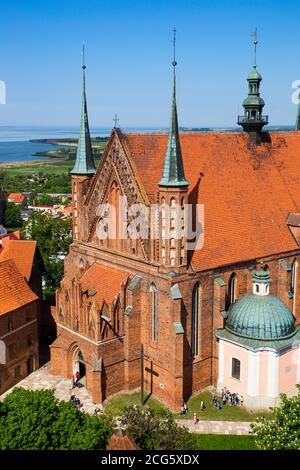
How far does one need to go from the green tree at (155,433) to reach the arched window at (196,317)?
34.6 feet

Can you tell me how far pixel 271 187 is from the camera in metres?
43.0

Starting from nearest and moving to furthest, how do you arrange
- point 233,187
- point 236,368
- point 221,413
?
point 221,413, point 236,368, point 233,187

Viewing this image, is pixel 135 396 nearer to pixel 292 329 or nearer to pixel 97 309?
pixel 97 309

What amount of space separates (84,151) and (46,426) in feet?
72.9

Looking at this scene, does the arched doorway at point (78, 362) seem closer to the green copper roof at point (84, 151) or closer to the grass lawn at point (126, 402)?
the grass lawn at point (126, 402)

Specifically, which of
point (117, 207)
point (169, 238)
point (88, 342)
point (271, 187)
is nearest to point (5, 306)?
point (88, 342)

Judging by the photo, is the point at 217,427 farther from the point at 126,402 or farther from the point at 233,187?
the point at 233,187

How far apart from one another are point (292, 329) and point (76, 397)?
15510 mm

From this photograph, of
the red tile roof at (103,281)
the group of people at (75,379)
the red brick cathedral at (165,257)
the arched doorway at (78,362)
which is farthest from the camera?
the arched doorway at (78,362)

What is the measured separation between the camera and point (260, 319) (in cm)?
3503

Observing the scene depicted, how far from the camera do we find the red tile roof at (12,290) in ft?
124

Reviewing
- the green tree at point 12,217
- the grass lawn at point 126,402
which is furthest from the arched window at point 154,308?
the green tree at point 12,217

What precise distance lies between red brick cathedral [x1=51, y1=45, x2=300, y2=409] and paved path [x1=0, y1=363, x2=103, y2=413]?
735 millimetres

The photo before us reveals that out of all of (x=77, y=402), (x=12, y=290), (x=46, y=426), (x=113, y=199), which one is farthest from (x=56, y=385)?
(x=113, y=199)
